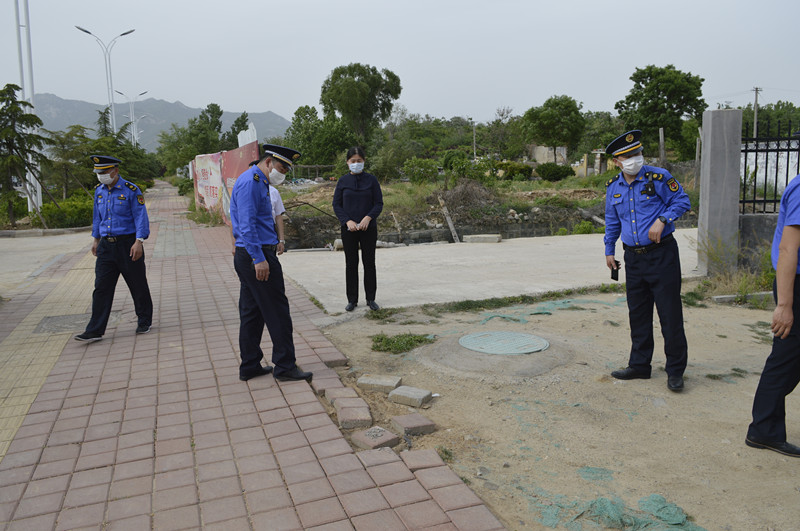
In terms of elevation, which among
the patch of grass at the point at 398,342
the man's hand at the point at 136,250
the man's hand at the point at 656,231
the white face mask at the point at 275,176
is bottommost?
the patch of grass at the point at 398,342

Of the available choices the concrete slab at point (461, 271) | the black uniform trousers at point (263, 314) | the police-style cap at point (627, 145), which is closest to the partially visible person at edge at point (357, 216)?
the concrete slab at point (461, 271)

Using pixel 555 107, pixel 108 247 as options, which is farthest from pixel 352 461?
pixel 555 107

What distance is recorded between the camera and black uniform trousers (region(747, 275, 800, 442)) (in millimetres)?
3277

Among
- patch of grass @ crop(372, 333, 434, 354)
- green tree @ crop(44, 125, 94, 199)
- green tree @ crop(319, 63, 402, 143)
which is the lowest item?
patch of grass @ crop(372, 333, 434, 354)

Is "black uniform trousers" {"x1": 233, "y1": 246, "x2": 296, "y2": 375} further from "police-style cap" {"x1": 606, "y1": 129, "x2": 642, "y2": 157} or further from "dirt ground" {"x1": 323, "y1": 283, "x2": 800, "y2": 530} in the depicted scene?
"police-style cap" {"x1": 606, "y1": 129, "x2": 642, "y2": 157}

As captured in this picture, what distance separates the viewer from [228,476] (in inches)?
125

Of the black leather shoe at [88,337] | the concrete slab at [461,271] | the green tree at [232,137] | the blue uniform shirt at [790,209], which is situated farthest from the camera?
the green tree at [232,137]

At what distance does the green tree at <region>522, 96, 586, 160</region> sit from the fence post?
40873mm

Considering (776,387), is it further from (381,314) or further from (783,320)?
(381,314)

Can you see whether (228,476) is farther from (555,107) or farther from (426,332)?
(555,107)

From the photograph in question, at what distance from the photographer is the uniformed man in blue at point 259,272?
4445 millimetres

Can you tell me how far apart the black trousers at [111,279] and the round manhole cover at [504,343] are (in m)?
3.31

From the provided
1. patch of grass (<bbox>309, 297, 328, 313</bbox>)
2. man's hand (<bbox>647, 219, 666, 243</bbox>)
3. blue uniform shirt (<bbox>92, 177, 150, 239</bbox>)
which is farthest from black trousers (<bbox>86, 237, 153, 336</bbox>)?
man's hand (<bbox>647, 219, 666, 243</bbox>)

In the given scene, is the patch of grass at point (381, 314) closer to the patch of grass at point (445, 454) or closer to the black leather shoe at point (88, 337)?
the black leather shoe at point (88, 337)
